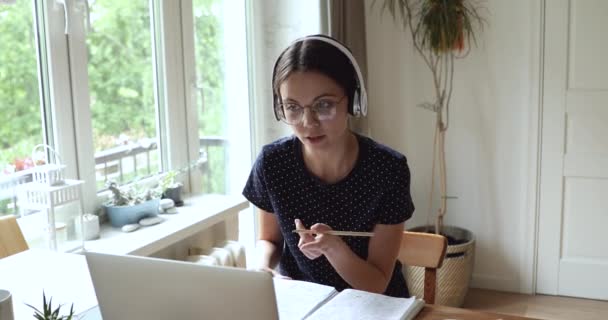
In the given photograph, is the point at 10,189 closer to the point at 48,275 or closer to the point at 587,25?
the point at 48,275

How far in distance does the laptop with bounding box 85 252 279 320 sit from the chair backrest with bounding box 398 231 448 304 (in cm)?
74

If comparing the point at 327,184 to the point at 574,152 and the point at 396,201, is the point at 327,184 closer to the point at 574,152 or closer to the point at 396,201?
the point at 396,201

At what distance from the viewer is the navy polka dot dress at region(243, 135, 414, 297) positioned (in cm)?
150

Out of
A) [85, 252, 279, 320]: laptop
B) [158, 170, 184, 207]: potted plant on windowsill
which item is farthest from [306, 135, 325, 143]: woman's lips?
[158, 170, 184, 207]: potted plant on windowsill

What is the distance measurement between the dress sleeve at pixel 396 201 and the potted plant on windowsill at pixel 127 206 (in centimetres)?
95

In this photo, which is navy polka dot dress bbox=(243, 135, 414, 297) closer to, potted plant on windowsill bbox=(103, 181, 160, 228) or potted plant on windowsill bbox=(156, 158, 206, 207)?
potted plant on windowsill bbox=(103, 181, 160, 228)

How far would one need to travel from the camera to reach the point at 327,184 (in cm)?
152

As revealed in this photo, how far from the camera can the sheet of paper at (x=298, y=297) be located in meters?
1.22

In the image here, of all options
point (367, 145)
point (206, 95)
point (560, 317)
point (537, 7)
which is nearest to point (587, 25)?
point (537, 7)

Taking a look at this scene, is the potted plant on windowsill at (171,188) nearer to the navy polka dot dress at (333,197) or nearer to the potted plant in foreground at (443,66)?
the navy polka dot dress at (333,197)

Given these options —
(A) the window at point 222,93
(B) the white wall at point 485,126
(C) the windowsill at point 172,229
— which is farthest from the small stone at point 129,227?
(B) the white wall at point 485,126

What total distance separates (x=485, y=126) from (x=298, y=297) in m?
2.28

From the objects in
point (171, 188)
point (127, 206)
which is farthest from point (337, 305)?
point (171, 188)

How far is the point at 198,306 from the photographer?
97cm
